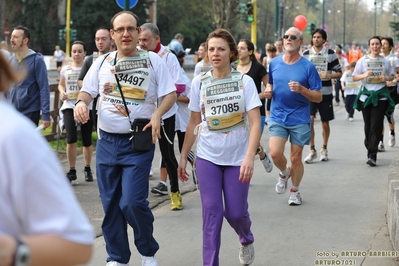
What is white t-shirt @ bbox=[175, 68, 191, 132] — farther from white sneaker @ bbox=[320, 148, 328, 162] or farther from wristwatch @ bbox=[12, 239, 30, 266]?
wristwatch @ bbox=[12, 239, 30, 266]

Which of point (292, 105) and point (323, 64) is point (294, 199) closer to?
point (292, 105)

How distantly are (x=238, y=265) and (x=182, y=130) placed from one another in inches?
120

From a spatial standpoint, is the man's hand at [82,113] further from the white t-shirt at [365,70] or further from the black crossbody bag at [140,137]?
the white t-shirt at [365,70]

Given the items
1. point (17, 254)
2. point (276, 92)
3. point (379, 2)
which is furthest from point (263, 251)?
point (379, 2)

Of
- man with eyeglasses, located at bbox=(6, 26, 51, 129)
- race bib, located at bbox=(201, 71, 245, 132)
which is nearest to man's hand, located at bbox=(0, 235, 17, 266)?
race bib, located at bbox=(201, 71, 245, 132)

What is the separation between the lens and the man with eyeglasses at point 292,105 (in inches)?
314

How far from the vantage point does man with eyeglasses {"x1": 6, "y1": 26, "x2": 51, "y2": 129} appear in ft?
27.5

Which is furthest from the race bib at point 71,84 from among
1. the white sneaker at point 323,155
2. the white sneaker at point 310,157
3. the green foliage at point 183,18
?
the green foliage at point 183,18

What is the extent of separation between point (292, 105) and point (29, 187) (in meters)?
6.43

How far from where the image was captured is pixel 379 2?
270 feet

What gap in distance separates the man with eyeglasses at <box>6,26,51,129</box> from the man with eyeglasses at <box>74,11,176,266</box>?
2.97 meters

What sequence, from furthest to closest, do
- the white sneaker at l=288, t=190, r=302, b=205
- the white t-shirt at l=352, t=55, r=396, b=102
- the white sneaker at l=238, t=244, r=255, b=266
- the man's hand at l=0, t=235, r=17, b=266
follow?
1. the white t-shirt at l=352, t=55, r=396, b=102
2. the white sneaker at l=288, t=190, r=302, b=205
3. the white sneaker at l=238, t=244, r=255, b=266
4. the man's hand at l=0, t=235, r=17, b=266

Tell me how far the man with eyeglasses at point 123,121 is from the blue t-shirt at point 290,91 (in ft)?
8.84

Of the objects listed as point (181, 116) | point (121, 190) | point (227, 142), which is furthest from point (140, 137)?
point (181, 116)
